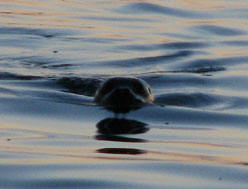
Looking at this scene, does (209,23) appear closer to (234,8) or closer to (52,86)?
(234,8)

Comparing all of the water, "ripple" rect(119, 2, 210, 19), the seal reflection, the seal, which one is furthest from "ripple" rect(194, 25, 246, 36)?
the seal reflection

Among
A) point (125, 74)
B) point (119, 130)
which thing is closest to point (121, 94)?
point (119, 130)

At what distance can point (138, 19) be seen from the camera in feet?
61.0

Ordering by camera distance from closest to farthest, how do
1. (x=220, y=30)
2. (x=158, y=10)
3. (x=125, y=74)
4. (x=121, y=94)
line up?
(x=121, y=94), (x=125, y=74), (x=220, y=30), (x=158, y=10)

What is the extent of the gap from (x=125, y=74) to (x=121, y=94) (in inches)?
117

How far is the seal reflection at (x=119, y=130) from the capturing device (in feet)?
23.7

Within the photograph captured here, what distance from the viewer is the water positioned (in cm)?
636

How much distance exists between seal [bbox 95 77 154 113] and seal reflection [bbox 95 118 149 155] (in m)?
0.55

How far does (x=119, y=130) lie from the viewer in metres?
8.59

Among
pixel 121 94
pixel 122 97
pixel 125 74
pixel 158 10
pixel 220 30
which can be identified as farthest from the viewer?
pixel 158 10

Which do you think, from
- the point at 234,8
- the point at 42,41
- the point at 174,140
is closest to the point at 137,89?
Result: the point at 174,140

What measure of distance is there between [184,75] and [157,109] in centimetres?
280

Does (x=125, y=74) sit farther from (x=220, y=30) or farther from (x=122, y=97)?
(x=220, y=30)

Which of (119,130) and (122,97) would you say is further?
(122,97)
